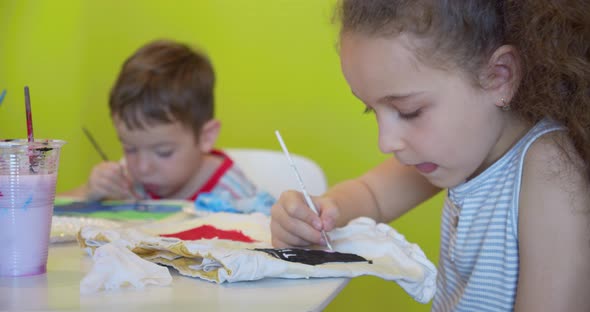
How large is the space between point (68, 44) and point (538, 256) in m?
1.51

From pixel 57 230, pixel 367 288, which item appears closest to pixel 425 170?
pixel 57 230

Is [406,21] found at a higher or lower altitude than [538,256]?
higher

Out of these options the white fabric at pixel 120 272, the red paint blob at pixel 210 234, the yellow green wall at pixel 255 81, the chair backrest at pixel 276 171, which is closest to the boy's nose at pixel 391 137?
the red paint blob at pixel 210 234

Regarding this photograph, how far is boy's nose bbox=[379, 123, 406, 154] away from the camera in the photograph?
2.96 ft

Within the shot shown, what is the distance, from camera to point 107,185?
4.75 feet

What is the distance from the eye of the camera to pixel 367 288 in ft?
6.48

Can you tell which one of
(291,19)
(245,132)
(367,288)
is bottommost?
(367,288)

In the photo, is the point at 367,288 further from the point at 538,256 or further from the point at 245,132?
the point at 538,256

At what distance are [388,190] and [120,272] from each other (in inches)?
24.3

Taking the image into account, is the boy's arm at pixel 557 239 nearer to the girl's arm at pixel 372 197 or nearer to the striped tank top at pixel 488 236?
the striped tank top at pixel 488 236

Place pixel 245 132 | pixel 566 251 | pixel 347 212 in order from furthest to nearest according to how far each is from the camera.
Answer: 1. pixel 245 132
2. pixel 347 212
3. pixel 566 251

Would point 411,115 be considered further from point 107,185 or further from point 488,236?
point 107,185

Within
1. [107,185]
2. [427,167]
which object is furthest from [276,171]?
[427,167]

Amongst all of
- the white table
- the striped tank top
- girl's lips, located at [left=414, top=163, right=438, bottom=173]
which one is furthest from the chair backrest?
the white table
